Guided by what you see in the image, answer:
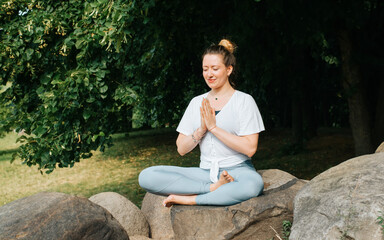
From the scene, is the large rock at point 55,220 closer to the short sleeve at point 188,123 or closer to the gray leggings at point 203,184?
the gray leggings at point 203,184

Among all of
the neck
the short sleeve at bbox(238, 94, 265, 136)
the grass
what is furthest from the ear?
the grass

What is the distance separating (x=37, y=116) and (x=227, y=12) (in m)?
4.55

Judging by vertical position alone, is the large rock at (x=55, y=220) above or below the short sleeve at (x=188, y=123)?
below

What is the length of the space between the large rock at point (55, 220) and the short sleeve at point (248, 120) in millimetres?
1634

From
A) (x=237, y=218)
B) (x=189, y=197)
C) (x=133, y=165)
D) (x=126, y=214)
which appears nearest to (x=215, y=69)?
(x=189, y=197)

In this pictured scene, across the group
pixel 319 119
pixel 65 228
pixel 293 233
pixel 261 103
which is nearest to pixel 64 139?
pixel 65 228

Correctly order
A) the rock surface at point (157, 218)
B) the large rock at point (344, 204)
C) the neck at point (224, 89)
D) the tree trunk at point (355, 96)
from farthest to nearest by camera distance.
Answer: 1. the tree trunk at point (355, 96)
2. the rock surface at point (157, 218)
3. the neck at point (224, 89)
4. the large rock at point (344, 204)

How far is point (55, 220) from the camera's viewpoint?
410 cm

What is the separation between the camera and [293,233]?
12.6ft

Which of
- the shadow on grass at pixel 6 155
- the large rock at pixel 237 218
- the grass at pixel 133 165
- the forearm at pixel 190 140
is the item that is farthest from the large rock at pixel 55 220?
the shadow on grass at pixel 6 155

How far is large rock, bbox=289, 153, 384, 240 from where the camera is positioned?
345 cm

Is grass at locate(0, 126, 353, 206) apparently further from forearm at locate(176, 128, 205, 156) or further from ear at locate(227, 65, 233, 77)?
ear at locate(227, 65, 233, 77)

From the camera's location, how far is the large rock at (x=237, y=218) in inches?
166

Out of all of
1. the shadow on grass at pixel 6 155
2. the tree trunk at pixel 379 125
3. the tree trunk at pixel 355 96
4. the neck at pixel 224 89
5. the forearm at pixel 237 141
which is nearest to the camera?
the forearm at pixel 237 141
